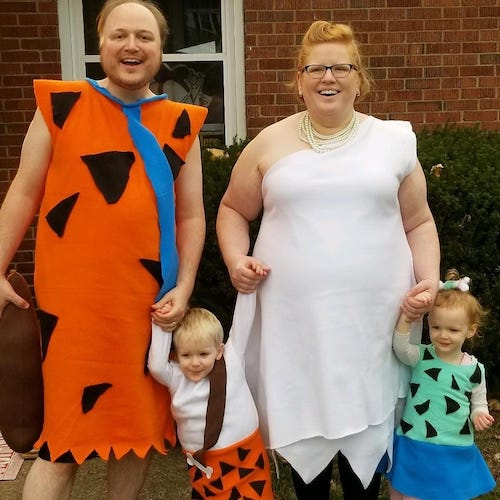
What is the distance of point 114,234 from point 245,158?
528mm

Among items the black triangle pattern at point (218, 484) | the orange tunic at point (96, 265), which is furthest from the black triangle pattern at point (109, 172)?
the black triangle pattern at point (218, 484)

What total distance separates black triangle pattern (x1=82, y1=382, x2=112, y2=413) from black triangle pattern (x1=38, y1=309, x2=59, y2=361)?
0.18m

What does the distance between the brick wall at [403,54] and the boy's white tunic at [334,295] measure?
9.34 feet

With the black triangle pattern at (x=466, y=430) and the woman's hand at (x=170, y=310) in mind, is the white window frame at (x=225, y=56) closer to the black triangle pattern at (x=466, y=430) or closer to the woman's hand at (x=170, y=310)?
the woman's hand at (x=170, y=310)

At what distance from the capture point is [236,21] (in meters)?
5.02

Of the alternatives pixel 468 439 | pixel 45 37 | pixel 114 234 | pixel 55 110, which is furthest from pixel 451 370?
pixel 45 37

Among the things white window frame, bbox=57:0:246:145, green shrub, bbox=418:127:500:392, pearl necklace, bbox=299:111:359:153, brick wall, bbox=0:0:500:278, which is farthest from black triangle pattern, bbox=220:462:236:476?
brick wall, bbox=0:0:500:278

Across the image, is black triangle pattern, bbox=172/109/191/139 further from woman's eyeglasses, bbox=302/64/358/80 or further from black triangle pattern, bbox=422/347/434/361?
black triangle pattern, bbox=422/347/434/361

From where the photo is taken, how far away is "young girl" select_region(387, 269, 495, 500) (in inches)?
92.6

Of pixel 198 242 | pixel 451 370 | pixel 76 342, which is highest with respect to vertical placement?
Result: pixel 198 242

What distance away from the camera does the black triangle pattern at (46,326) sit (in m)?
2.21

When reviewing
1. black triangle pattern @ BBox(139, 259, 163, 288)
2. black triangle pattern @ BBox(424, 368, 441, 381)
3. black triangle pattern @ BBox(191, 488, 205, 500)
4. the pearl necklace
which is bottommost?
black triangle pattern @ BBox(191, 488, 205, 500)

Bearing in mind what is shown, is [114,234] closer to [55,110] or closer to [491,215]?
[55,110]

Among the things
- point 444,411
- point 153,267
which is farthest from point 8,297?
point 444,411
